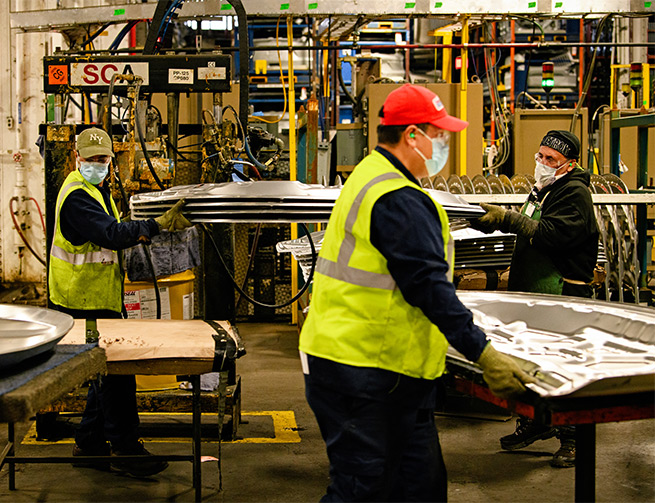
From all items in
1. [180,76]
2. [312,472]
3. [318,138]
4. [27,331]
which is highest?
[180,76]

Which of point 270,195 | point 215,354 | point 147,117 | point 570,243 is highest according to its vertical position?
point 147,117

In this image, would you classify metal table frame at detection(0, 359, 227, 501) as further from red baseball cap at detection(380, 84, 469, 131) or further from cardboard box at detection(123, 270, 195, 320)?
red baseball cap at detection(380, 84, 469, 131)

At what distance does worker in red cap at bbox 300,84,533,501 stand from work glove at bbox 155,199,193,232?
1.49 m

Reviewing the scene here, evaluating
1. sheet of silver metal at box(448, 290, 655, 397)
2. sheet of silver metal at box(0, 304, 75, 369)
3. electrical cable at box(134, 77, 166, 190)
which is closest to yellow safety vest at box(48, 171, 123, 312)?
electrical cable at box(134, 77, 166, 190)

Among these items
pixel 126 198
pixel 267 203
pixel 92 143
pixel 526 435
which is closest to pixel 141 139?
pixel 92 143

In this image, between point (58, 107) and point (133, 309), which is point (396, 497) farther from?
point (58, 107)

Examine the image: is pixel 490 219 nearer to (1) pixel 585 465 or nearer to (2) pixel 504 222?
(2) pixel 504 222

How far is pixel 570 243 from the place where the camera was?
4043mm

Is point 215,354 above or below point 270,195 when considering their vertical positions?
below

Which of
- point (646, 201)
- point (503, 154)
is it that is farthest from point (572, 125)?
point (646, 201)

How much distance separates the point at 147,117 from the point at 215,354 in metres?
1.76

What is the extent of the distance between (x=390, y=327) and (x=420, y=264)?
0.22m

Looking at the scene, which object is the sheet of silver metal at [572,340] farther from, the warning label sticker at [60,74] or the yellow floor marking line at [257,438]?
the warning label sticker at [60,74]

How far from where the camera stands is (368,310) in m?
2.31
